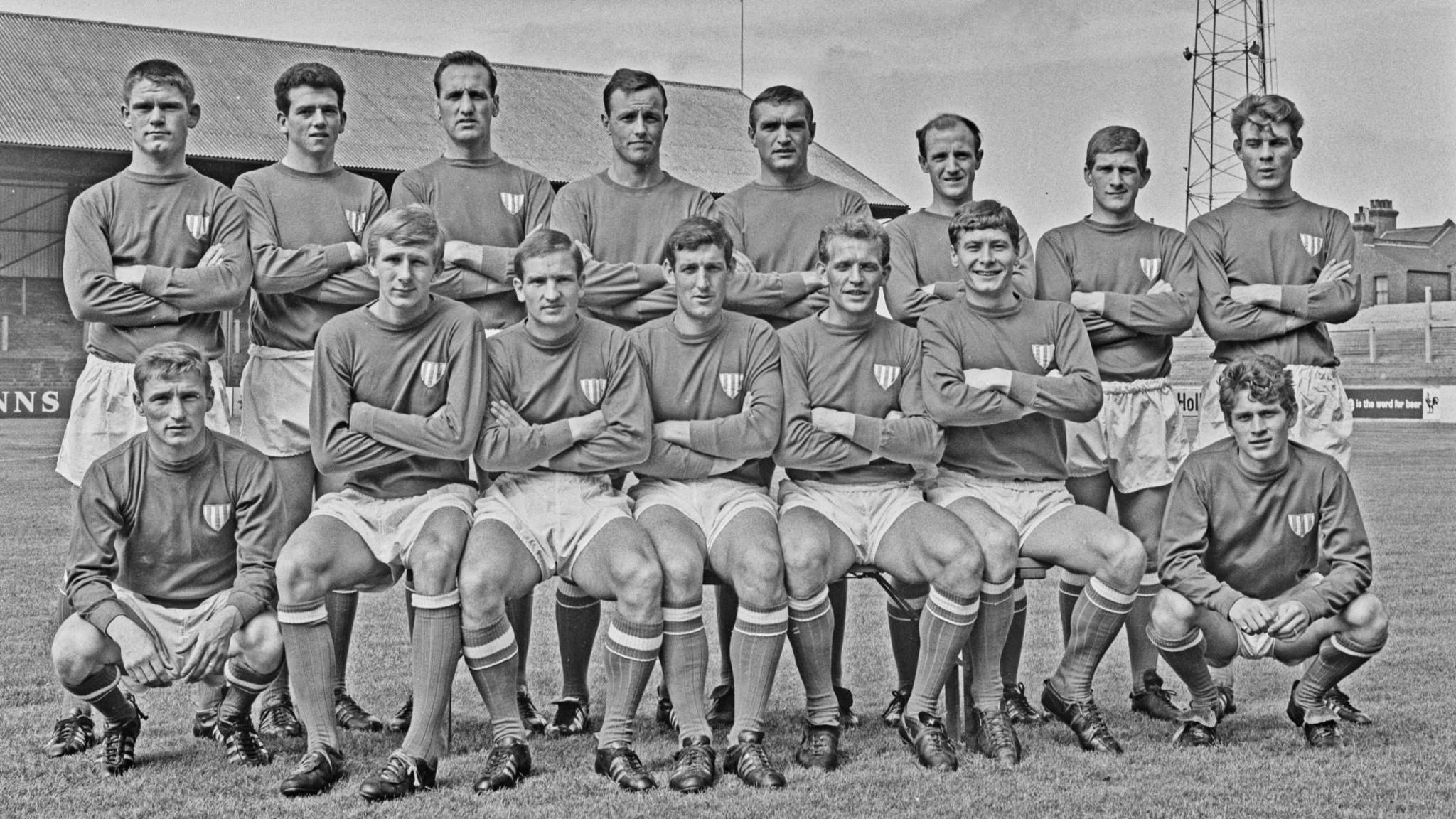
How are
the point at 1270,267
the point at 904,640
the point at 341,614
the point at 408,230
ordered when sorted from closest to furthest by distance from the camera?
the point at 408,230 < the point at 341,614 < the point at 904,640 < the point at 1270,267

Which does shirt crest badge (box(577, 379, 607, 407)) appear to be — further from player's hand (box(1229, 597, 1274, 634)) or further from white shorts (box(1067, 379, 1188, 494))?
player's hand (box(1229, 597, 1274, 634))

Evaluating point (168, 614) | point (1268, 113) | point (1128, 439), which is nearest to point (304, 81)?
point (168, 614)

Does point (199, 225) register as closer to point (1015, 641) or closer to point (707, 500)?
point (707, 500)

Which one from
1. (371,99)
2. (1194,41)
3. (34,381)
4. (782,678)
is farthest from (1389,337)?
(34,381)

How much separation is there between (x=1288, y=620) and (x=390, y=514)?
295 cm

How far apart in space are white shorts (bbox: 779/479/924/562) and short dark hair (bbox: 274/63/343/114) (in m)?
2.27

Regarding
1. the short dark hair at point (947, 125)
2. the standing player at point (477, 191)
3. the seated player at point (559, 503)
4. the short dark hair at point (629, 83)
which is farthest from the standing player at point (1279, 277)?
the standing player at point (477, 191)

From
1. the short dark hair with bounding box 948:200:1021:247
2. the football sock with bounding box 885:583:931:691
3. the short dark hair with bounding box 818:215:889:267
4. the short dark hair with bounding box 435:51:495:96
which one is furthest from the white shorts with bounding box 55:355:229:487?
the short dark hair with bounding box 948:200:1021:247

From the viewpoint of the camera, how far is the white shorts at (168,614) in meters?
4.30

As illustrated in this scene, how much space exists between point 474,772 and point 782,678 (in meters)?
1.90

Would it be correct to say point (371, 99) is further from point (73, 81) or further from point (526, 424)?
point (526, 424)

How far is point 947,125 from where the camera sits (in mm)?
5359

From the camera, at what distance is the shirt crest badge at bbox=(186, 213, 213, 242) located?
191 inches

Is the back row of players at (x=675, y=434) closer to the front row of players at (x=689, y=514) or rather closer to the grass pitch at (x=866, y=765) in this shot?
the front row of players at (x=689, y=514)
